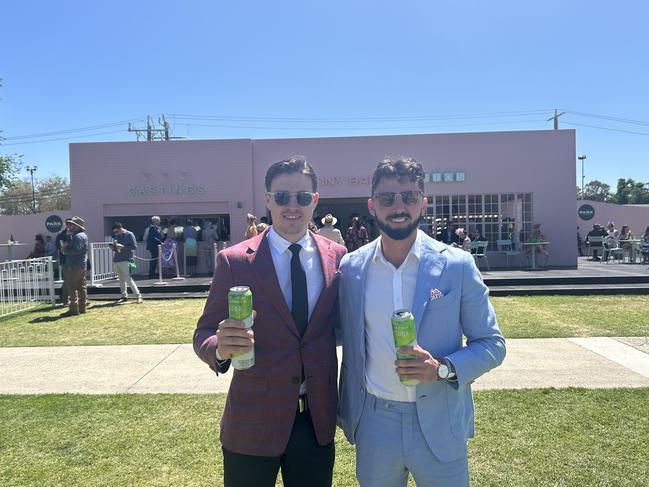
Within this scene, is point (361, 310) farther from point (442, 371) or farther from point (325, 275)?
point (442, 371)

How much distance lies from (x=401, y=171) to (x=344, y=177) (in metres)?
15.4

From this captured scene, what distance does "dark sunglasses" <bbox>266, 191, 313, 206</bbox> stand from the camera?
2.14m

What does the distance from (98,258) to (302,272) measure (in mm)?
13251

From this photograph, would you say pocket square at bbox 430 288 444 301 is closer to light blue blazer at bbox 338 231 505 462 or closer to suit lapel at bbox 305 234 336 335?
light blue blazer at bbox 338 231 505 462

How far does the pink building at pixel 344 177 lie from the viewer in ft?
56.6

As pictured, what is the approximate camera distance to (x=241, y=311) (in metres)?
1.78

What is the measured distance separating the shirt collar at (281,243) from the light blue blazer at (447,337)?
0.29 m

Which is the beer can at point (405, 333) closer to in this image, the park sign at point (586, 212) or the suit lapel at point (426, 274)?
the suit lapel at point (426, 274)

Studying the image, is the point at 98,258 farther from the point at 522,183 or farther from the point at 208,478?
the point at 522,183

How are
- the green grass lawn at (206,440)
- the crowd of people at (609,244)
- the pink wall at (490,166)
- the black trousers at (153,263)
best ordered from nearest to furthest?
the green grass lawn at (206,440), the black trousers at (153,263), the pink wall at (490,166), the crowd of people at (609,244)

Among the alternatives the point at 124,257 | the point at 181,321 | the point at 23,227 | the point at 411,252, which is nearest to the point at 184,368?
the point at 181,321

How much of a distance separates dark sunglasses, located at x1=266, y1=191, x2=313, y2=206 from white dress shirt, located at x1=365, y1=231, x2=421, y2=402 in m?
0.43

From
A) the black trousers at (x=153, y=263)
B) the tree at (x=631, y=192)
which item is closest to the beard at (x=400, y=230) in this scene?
the black trousers at (x=153, y=263)

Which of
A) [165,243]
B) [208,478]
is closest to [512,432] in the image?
[208,478]
